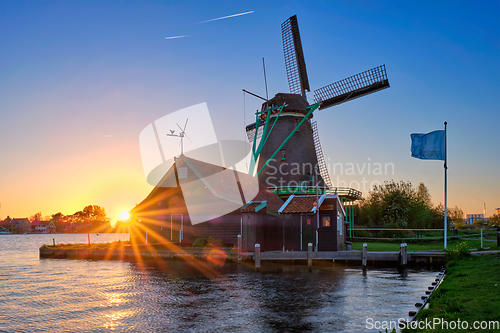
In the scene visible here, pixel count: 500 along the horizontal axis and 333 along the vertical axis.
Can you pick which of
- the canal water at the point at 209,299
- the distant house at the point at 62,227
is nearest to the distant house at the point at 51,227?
the distant house at the point at 62,227

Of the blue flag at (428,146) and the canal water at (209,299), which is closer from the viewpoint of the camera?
the canal water at (209,299)

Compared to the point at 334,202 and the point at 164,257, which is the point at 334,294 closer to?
the point at 334,202

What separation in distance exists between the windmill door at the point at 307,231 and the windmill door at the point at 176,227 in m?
10.2

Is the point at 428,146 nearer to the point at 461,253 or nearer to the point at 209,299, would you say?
the point at 461,253

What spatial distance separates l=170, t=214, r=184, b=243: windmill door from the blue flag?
62.6ft

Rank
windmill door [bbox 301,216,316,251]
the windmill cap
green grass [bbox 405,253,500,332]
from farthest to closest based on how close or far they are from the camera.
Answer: the windmill cap
windmill door [bbox 301,216,316,251]
green grass [bbox 405,253,500,332]

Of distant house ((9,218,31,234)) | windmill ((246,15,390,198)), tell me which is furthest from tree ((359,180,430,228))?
distant house ((9,218,31,234))

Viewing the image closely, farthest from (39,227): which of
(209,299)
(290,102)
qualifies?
(209,299)

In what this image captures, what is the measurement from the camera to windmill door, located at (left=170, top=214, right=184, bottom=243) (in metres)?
32.4

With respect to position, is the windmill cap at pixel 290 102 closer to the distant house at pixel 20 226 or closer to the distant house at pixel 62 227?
the distant house at pixel 62 227

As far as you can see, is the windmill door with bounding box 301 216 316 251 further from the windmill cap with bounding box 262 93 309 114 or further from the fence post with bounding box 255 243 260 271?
the windmill cap with bounding box 262 93 309 114

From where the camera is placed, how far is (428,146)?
75.2 ft

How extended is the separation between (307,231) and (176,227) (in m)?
11.1

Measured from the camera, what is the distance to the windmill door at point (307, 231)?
29156 millimetres
